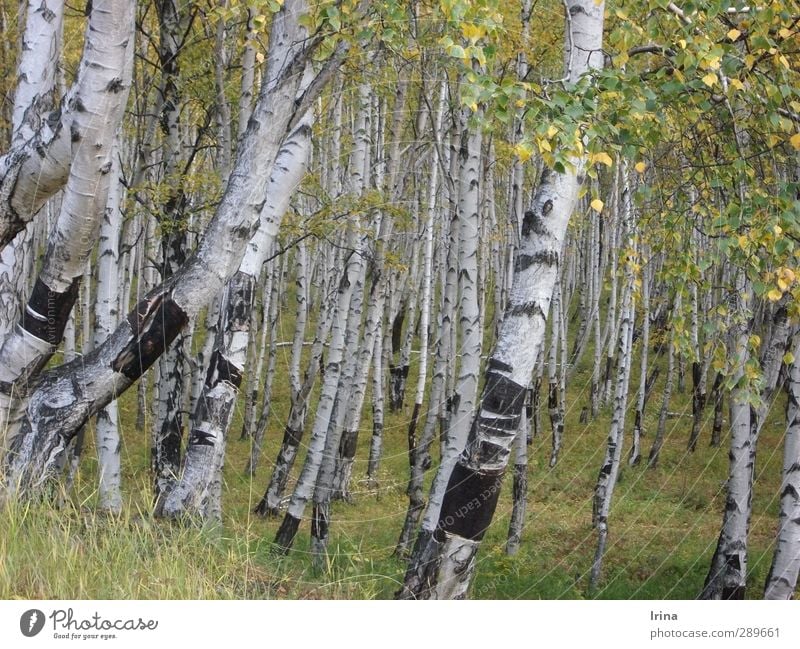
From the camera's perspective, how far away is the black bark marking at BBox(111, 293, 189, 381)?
405 centimetres

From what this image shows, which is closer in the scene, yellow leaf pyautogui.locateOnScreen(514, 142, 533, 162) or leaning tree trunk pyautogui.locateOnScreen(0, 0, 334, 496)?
yellow leaf pyautogui.locateOnScreen(514, 142, 533, 162)

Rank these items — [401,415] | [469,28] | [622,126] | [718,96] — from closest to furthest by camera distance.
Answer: [469,28], [622,126], [718,96], [401,415]

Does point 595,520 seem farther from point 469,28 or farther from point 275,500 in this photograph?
point 469,28

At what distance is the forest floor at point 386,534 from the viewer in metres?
3.47

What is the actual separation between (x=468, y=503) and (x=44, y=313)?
2.35 metres

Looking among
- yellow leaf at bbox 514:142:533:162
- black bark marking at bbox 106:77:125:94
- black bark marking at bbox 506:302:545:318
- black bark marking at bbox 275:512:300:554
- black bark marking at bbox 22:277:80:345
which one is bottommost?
black bark marking at bbox 275:512:300:554

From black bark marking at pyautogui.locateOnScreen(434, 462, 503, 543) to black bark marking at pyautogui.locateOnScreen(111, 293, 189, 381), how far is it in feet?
5.30

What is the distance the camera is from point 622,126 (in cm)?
393

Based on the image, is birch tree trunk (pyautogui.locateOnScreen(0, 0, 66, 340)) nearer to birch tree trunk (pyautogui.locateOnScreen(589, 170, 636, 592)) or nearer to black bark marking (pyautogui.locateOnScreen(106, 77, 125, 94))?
black bark marking (pyautogui.locateOnScreen(106, 77, 125, 94))

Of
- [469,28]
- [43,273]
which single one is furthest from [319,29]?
[43,273]

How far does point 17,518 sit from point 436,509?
11.5 ft

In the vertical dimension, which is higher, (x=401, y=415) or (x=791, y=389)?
(x=791, y=389)

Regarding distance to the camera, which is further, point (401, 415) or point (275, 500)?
point (401, 415)
